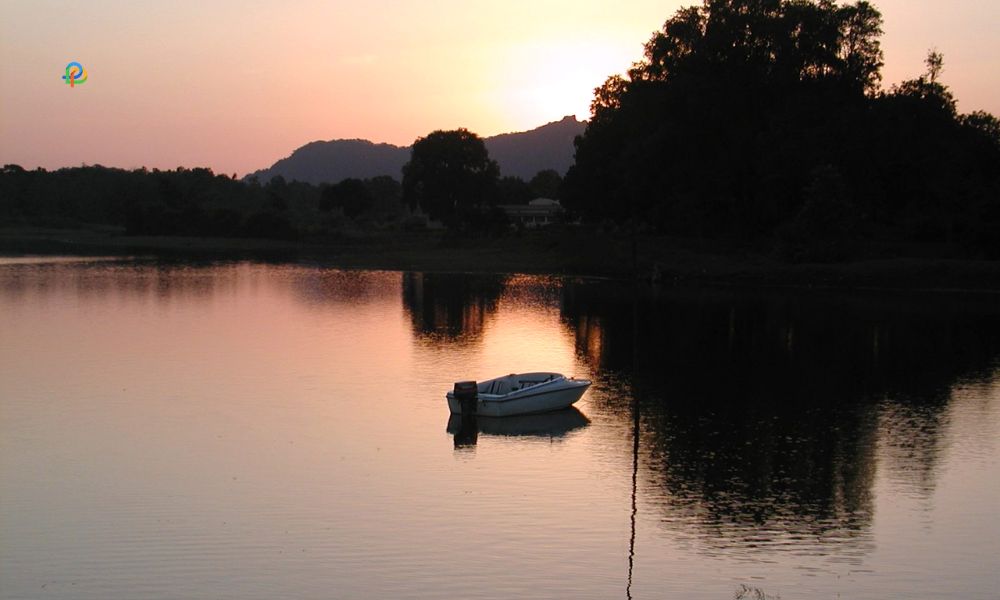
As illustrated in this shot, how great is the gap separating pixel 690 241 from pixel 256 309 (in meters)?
43.8

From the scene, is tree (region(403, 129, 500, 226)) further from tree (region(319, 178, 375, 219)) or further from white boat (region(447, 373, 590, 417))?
white boat (region(447, 373, 590, 417))

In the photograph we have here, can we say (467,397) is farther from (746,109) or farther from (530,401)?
(746,109)

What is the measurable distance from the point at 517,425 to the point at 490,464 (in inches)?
200

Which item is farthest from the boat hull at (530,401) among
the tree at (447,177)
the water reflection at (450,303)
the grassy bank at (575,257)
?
the tree at (447,177)

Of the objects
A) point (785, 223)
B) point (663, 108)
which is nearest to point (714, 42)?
point (663, 108)

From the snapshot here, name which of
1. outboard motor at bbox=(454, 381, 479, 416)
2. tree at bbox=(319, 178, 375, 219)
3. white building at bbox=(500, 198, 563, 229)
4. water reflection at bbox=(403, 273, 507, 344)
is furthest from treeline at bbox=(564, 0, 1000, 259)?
tree at bbox=(319, 178, 375, 219)

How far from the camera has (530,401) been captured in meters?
32.9

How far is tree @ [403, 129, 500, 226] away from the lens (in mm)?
149750

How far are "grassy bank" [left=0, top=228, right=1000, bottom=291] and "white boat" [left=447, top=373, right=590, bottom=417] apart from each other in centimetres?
5216

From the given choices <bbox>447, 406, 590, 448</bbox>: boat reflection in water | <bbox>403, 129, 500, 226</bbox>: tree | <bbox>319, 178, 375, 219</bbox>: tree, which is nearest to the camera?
<bbox>447, 406, 590, 448</bbox>: boat reflection in water

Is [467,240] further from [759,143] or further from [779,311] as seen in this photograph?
[779,311]

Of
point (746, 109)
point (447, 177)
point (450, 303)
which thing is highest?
point (746, 109)

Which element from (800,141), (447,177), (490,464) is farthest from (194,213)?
(490,464)

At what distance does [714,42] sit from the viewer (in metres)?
87.7
